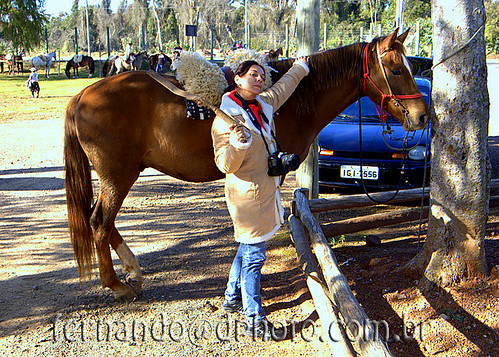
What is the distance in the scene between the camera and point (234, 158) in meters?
2.97

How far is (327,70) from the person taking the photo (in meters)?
4.03

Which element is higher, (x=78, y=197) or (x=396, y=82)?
(x=396, y=82)

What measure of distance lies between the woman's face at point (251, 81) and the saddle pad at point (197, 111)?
0.50 metres

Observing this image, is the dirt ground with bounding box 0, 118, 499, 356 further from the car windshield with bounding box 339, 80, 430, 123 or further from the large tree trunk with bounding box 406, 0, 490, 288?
the car windshield with bounding box 339, 80, 430, 123

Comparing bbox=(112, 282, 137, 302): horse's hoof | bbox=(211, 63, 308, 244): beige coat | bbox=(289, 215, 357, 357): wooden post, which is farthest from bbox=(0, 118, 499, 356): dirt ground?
bbox=(211, 63, 308, 244): beige coat

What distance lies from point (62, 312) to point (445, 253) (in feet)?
9.55

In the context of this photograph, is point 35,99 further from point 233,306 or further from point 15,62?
point 233,306

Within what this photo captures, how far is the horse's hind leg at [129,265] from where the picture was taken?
13.1 feet

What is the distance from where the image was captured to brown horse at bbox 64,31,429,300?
370 cm

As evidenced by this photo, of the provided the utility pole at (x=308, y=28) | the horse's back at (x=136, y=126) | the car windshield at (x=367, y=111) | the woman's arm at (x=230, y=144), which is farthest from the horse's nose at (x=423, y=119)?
the car windshield at (x=367, y=111)

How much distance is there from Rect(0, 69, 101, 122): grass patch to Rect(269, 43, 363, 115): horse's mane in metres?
12.3

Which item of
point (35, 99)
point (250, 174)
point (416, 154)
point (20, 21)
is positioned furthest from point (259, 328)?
point (20, 21)

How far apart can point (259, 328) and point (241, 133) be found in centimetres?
140

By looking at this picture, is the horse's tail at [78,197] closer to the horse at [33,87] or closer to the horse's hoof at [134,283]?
the horse's hoof at [134,283]
